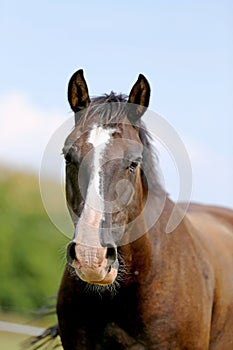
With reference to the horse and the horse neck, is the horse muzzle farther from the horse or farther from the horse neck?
the horse neck

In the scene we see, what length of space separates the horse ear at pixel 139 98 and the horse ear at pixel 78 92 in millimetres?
277

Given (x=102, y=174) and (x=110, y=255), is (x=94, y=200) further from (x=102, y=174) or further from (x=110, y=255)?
(x=110, y=255)

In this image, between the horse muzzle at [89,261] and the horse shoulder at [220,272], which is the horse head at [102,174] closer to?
the horse muzzle at [89,261]

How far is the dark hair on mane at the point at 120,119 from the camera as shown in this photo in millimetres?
4434

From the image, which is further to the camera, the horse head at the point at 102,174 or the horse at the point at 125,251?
the horse at the point at 125,251

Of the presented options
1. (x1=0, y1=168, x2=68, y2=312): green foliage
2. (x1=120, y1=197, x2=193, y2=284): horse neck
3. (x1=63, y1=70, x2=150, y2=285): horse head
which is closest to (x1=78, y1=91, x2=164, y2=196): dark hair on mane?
(x1=63, y1=70, x2=150, y2=285): horse head

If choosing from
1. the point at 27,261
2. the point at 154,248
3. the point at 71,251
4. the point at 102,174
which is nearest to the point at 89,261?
the point at 71,251

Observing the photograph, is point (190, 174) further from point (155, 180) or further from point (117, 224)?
point (117, 224)

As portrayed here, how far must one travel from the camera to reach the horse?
4.07 metres

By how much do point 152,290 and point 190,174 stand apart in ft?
2.63

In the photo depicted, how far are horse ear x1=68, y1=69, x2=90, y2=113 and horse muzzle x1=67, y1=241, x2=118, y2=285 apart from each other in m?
1.08

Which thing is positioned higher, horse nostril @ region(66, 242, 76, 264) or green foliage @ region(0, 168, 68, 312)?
horse nostril @ region(66, 242, 76, 264)

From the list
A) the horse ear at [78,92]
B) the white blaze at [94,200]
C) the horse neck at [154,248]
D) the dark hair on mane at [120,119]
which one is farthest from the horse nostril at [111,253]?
the horse ear at [78,92]

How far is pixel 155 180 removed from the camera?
4.91 meters
